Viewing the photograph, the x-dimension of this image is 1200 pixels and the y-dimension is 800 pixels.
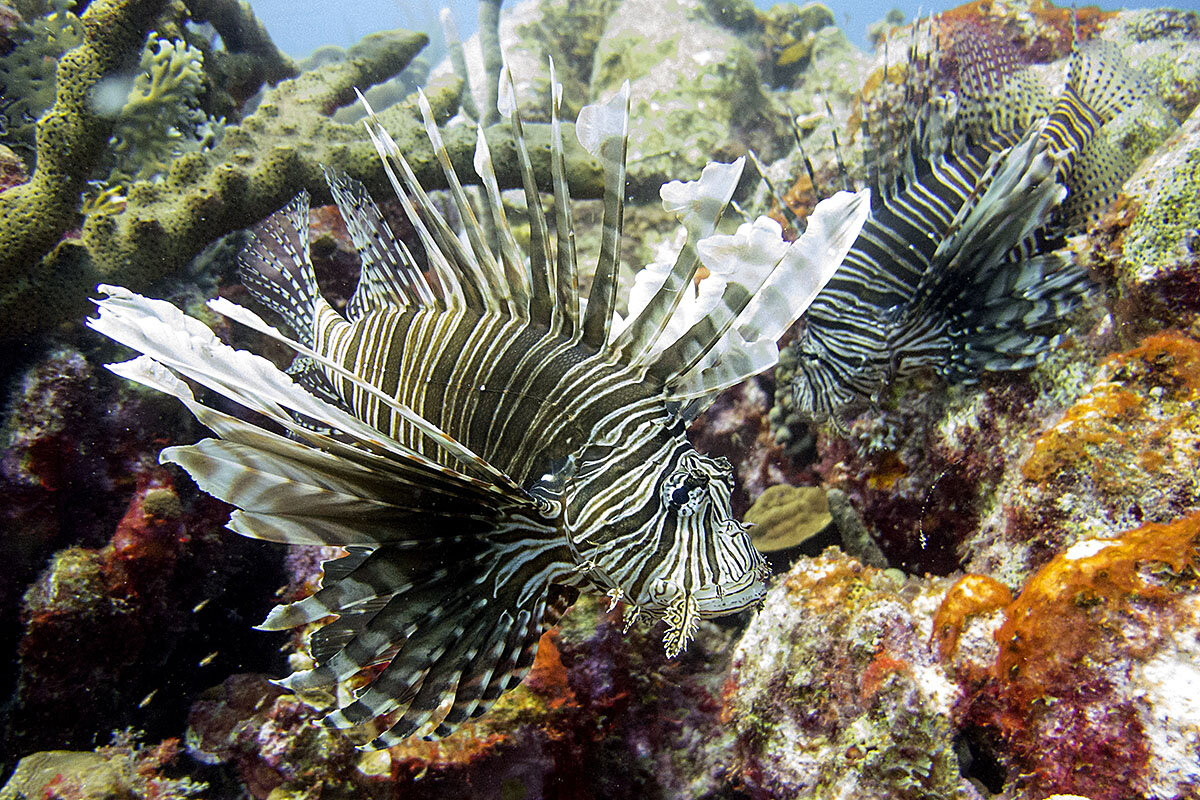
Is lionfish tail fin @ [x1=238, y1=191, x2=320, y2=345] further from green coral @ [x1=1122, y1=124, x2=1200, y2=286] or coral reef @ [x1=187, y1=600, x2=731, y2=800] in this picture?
green coral @ [x1=1122, y1=124, x2=1200, y2=286]

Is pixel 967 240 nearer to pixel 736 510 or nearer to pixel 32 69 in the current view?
pixel 736 510

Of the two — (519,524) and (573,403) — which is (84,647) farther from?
(573,403)

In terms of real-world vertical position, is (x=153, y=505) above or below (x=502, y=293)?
below

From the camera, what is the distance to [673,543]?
175 cm

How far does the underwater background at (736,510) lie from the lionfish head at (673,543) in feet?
3.24

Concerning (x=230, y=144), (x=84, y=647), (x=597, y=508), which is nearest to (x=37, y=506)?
(x=84, y=647)

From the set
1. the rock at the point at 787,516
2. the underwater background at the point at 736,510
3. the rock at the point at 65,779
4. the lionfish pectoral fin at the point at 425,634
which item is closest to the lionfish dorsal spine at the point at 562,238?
the lionfish pectoral fin at the point at 425,634

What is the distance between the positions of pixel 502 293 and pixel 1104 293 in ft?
9.94

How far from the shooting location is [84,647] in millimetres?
3193

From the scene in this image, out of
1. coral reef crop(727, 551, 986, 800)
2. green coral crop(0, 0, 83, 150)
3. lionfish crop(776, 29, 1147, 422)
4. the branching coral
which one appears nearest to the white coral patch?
coral reef crop(727, 551, 986, 800)

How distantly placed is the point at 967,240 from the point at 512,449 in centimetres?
242

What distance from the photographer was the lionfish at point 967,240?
292 cm

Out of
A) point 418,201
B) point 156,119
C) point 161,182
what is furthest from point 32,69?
point 418,201

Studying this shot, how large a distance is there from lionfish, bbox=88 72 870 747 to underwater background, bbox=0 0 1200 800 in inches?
A: 36.3
